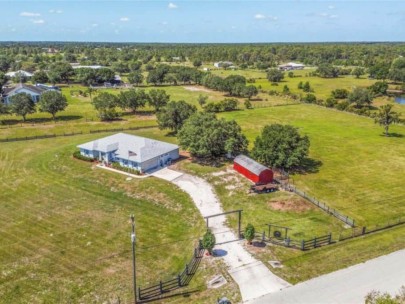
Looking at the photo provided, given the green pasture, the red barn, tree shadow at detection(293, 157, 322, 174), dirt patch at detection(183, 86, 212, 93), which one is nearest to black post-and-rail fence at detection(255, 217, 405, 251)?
the green pasture

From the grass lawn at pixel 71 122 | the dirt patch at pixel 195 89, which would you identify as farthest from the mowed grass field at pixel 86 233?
the dirt patch at pixel 195 89

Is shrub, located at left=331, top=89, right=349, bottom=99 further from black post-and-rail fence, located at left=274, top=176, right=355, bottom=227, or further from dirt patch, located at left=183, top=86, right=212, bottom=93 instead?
black post-and-rail fence, located at left=274, top=176, right=355, bottom=227

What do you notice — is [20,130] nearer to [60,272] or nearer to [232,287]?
[60,272]

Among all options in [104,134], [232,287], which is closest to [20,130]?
[104,134]

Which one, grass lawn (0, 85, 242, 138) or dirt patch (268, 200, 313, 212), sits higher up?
grass lawn (0, 85, 242, 138)

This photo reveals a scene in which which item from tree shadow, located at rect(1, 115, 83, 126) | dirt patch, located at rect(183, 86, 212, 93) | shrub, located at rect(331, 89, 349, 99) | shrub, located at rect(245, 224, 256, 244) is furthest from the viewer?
dirt patch, located at rect(183, 86, 212, 93)

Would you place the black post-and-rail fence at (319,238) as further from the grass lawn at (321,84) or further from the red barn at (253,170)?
the grass lawn at (321,84)

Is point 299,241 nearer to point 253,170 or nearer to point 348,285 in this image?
point 348,285
